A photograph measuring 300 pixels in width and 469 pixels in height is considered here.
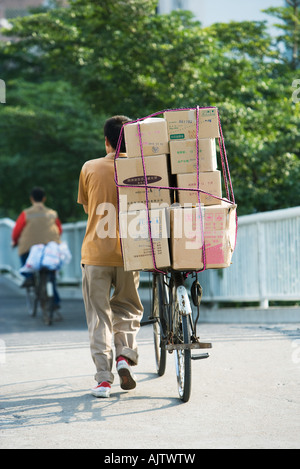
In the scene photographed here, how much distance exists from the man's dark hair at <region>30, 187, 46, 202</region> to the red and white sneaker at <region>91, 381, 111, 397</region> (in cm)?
663

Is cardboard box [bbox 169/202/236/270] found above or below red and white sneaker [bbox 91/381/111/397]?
above

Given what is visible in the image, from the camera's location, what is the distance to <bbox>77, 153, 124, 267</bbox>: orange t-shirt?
5.65 m

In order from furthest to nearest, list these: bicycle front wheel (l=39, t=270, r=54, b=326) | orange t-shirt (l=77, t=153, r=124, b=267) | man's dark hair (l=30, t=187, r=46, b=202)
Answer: man's dark hair (l=30, t=187, r=46, b=202) < bicycle front wheel (l=39, t=270, r=54, b=326) < orange t-shirt (l=77, t=153, r=124, b=267)

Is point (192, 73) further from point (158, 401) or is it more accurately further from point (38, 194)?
point (158, 401)

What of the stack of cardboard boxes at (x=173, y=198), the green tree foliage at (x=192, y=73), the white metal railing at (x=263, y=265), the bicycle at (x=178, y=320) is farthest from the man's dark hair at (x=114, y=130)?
the green tree foliage at (x=192, y=73)

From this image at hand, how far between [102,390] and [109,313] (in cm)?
55

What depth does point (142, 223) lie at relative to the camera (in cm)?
525

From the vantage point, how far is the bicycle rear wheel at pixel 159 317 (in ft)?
19.0

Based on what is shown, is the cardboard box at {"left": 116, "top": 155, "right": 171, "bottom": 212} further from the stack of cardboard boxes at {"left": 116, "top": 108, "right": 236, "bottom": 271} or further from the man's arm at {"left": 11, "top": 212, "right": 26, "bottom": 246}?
the man's arm at {"left": 11, "top": 212, "right": 26, "bottom": 246}

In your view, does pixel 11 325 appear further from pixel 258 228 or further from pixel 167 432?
pixel 167 432

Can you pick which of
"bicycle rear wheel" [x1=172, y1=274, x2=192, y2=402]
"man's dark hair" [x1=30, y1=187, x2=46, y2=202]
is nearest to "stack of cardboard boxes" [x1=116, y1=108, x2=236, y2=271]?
"bicycle rear wheel" [x1=172, y1=274, x2=192, y2=402]

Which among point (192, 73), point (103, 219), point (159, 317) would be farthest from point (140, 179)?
point (192, 73)

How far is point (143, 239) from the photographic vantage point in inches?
206

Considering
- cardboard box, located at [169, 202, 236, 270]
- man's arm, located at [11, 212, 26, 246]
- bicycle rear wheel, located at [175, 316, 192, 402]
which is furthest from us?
man's arm, located at [11, 212, 26, 246]
